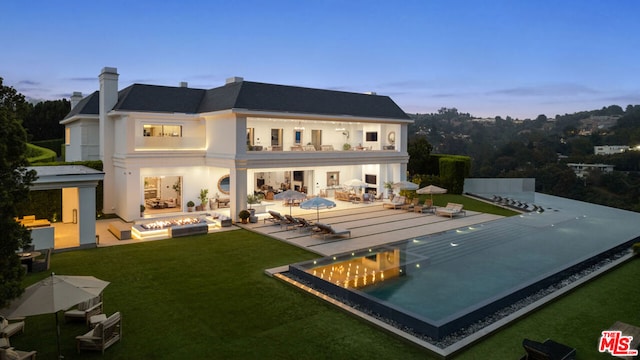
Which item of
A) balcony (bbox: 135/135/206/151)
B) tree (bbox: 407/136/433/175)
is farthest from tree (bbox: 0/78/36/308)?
tree (bbox: 407/136/433/175)

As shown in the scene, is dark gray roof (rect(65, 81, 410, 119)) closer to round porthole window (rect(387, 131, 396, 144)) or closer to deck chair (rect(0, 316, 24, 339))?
A: round porthole window (rect(387, 131, 396, 144))

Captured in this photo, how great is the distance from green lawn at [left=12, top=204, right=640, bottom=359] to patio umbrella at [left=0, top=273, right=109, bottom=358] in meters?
1.37

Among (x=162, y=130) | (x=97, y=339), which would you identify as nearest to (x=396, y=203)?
(x=162, y=130)

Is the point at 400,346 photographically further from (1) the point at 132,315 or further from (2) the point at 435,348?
(1) the point at 132,315

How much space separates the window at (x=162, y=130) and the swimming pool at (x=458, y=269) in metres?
15.1

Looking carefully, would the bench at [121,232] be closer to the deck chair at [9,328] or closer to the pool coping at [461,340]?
the pool coping at [461,340]

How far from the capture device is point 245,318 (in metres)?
10.2

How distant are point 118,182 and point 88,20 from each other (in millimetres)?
13297

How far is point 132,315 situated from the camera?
10.4m

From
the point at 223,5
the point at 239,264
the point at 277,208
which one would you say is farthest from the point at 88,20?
the point at 239,264

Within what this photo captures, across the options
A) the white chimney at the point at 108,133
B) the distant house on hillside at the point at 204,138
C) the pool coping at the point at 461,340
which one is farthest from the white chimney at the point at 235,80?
the pool coping at the point at 461,340

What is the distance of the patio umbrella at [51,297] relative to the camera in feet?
24.7

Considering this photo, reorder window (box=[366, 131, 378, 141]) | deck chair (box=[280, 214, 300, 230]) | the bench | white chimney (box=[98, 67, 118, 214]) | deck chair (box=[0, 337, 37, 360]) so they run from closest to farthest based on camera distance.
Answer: deck chair (box=[0, 337, 37, 360]), the bench, deck chair (box=[280, 214, 300, 230]), white chimney (box=[98, 67, 118, 214]), window (box=[366, 131, 378, 141])

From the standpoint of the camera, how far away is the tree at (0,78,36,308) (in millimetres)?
7047
